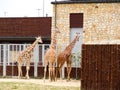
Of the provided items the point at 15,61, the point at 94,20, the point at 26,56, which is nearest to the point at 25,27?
the point at 94,20

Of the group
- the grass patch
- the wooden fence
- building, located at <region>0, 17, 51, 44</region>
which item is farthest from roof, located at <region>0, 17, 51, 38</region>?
the wooden fence

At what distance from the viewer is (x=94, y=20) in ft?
99.4

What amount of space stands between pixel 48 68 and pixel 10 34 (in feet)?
33.1

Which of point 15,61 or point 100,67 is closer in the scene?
point 100,67

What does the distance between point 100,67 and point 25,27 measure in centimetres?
1736

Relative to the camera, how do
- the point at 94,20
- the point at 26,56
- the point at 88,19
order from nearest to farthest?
the point at 26,56, the point at 94,20, the point at 88,19

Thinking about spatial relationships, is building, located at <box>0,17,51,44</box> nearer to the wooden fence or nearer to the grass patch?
the grass patch

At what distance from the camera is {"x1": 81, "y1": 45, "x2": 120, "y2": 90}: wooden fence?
19.1m

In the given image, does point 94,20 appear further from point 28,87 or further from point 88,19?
point 28,87

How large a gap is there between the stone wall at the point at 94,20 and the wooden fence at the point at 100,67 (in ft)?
33.4

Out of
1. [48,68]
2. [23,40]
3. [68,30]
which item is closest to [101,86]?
[48,68]

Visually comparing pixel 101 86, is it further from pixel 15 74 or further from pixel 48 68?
pixel 15 74

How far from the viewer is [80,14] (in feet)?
101

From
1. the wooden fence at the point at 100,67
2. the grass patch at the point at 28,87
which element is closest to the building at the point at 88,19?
the grass patch at the point at 28,87
